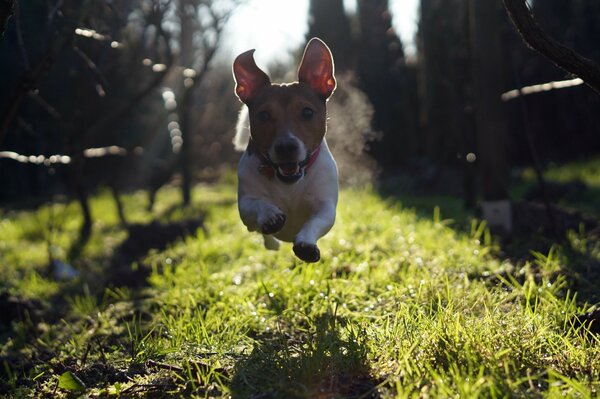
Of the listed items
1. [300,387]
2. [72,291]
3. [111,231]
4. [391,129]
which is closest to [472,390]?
[300,387]

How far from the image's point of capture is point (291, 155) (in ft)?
10.9

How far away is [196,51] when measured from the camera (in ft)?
44.0

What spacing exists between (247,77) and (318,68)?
1.28 ft

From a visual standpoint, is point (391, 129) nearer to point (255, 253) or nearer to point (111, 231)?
point (111, 231)

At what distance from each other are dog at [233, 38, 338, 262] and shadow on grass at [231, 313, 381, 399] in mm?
461

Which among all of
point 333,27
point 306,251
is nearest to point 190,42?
point 333,27

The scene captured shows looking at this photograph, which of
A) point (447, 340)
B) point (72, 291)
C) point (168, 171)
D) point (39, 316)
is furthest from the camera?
point (168, 171)

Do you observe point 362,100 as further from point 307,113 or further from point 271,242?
point 307,113

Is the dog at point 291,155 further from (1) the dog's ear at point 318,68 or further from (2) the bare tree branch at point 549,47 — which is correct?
(2) the bare tree branch at point 549,47

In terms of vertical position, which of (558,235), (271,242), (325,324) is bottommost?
(558,235)

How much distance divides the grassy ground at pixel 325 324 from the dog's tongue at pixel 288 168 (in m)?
0.85

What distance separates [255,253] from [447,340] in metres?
3.42

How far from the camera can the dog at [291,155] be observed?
3.38 m

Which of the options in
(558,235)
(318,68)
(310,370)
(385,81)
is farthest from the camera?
(385,81)
